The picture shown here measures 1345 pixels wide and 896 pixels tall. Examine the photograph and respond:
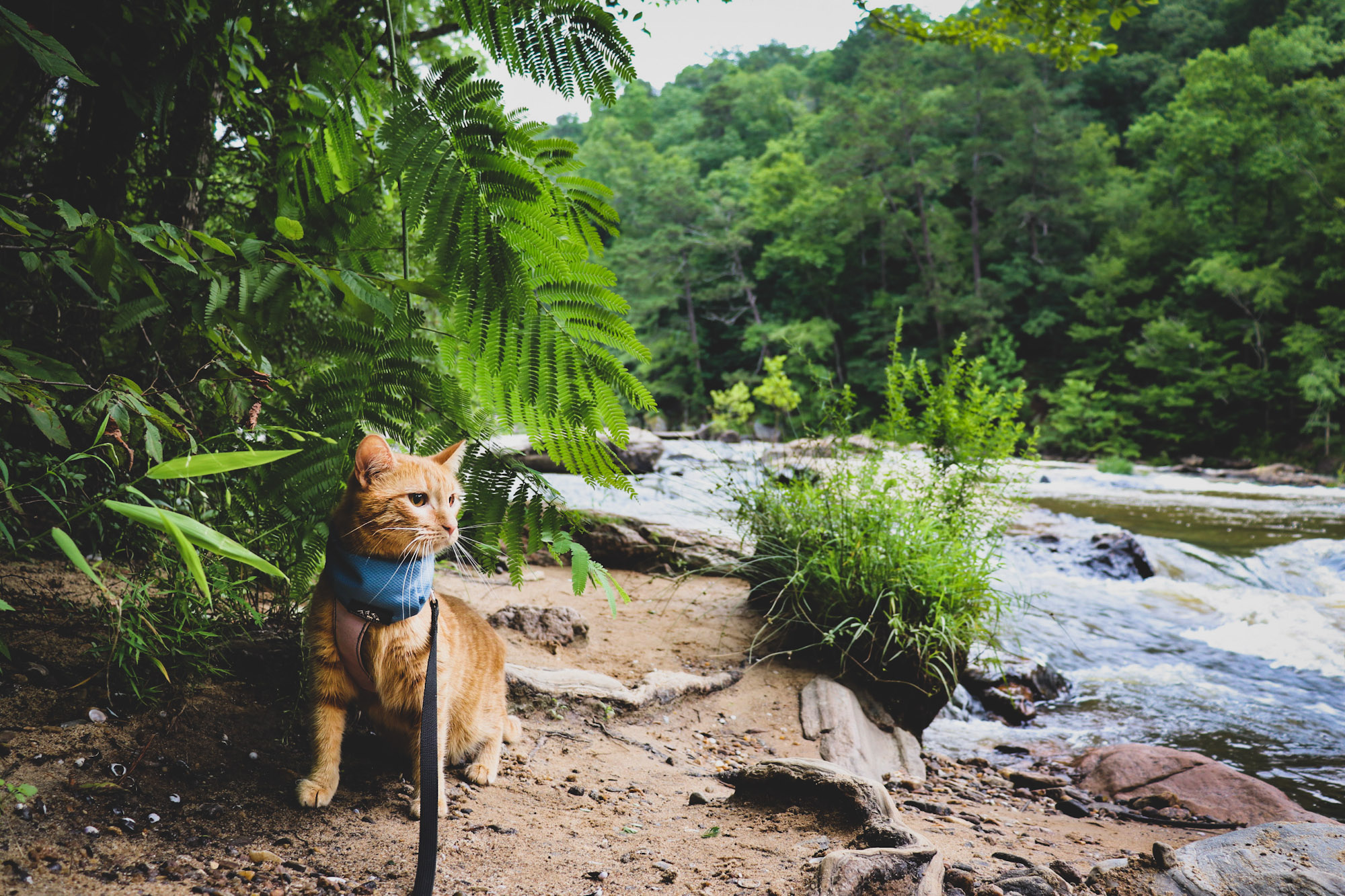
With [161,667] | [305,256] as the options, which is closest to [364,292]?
[305,256]

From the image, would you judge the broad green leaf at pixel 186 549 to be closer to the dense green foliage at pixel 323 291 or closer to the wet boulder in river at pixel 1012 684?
the dense green foliage at pixel 323 291

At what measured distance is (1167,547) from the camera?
9.91 meters

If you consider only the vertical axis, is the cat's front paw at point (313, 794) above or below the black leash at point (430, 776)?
below

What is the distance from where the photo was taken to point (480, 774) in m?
2.19

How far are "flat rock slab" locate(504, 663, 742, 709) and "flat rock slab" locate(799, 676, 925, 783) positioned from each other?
1.68ft

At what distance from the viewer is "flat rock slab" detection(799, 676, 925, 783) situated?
3342 millimetres

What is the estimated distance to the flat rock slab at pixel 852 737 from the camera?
334cm

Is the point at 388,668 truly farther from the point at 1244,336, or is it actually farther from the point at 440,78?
the point at 1244,336

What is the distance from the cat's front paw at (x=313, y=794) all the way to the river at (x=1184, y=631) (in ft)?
4.29

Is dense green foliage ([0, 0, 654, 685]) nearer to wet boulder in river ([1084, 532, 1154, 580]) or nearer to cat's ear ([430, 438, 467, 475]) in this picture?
cat's ear ([430, 438, 467, 475])

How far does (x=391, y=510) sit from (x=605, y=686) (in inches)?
77.0

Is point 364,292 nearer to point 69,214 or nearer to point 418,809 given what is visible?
point 69,214

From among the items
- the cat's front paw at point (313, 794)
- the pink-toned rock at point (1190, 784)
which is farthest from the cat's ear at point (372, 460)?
the pink-toned rock at point (1190, 784)

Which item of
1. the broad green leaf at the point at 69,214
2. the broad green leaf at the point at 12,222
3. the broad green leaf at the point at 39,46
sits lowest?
Result: the broad green leaf at the point at 12,222
